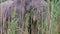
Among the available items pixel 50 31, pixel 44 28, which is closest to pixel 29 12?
pixel 44 28

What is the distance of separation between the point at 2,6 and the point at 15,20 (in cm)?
42

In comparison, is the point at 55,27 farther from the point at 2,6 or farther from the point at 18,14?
the point at 2,6

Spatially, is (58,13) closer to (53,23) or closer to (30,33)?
(53,23)

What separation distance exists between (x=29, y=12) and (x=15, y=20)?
15 centimetres

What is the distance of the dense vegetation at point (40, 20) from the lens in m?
1.24

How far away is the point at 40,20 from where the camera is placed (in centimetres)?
151

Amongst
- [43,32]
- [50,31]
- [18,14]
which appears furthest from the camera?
[18,14]

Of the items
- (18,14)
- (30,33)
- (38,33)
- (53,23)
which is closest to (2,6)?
(18,14)

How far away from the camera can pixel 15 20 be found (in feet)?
5.31

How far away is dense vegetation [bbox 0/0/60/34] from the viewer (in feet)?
4.08

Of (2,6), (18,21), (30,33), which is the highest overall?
(2,6)

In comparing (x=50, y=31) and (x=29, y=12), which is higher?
(x=29, y=12)

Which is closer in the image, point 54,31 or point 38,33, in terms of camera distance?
point 54,31

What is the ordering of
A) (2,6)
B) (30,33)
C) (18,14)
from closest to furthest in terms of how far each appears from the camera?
1. (30,33)
2. (18,14)
3. (2,6)
